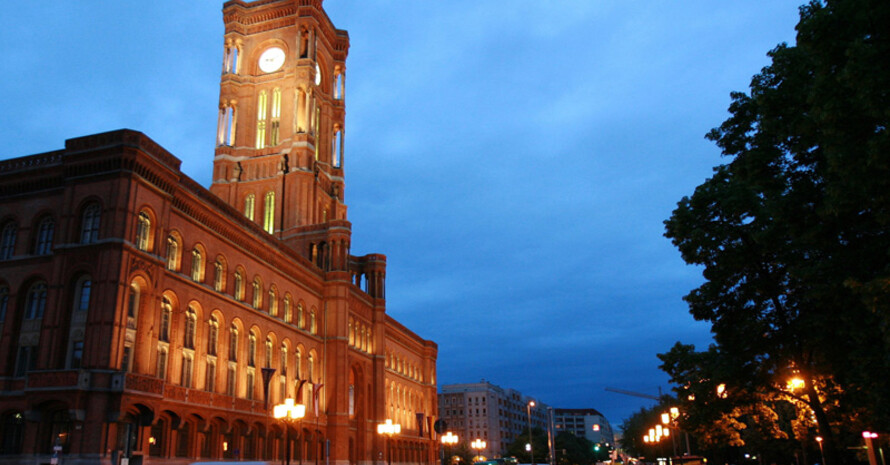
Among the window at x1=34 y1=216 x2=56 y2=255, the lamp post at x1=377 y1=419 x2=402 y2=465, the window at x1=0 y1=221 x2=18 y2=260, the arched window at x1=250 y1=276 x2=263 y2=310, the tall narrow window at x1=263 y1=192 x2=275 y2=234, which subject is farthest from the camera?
the tall narrow window at x1=263 y1=192 x2=275 y2=234

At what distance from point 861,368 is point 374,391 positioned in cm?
5431

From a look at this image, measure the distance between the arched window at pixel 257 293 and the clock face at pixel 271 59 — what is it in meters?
38.3

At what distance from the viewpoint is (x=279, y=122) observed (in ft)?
249

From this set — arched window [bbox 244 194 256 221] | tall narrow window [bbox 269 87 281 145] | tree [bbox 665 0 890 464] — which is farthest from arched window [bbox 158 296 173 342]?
tall narrow window [bbox 269 87 281 145]

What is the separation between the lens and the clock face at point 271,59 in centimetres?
7831

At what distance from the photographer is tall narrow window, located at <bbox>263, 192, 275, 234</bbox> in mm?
71275

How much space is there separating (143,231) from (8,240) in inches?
313

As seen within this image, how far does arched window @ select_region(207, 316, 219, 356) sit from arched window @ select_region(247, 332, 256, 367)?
402 centimetres

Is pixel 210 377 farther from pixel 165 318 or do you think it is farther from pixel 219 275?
pixel 219 275

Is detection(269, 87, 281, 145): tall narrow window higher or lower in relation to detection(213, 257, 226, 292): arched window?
higher

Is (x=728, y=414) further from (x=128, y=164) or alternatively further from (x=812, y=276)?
(x=128, y=164)

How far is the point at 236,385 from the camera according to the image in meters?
43.6

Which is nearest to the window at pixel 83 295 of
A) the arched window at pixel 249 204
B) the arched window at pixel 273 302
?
the arched window at pixel 273 302

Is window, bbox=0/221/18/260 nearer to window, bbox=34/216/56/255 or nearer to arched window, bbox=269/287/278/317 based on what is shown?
window, bbox=34/216/56/255
